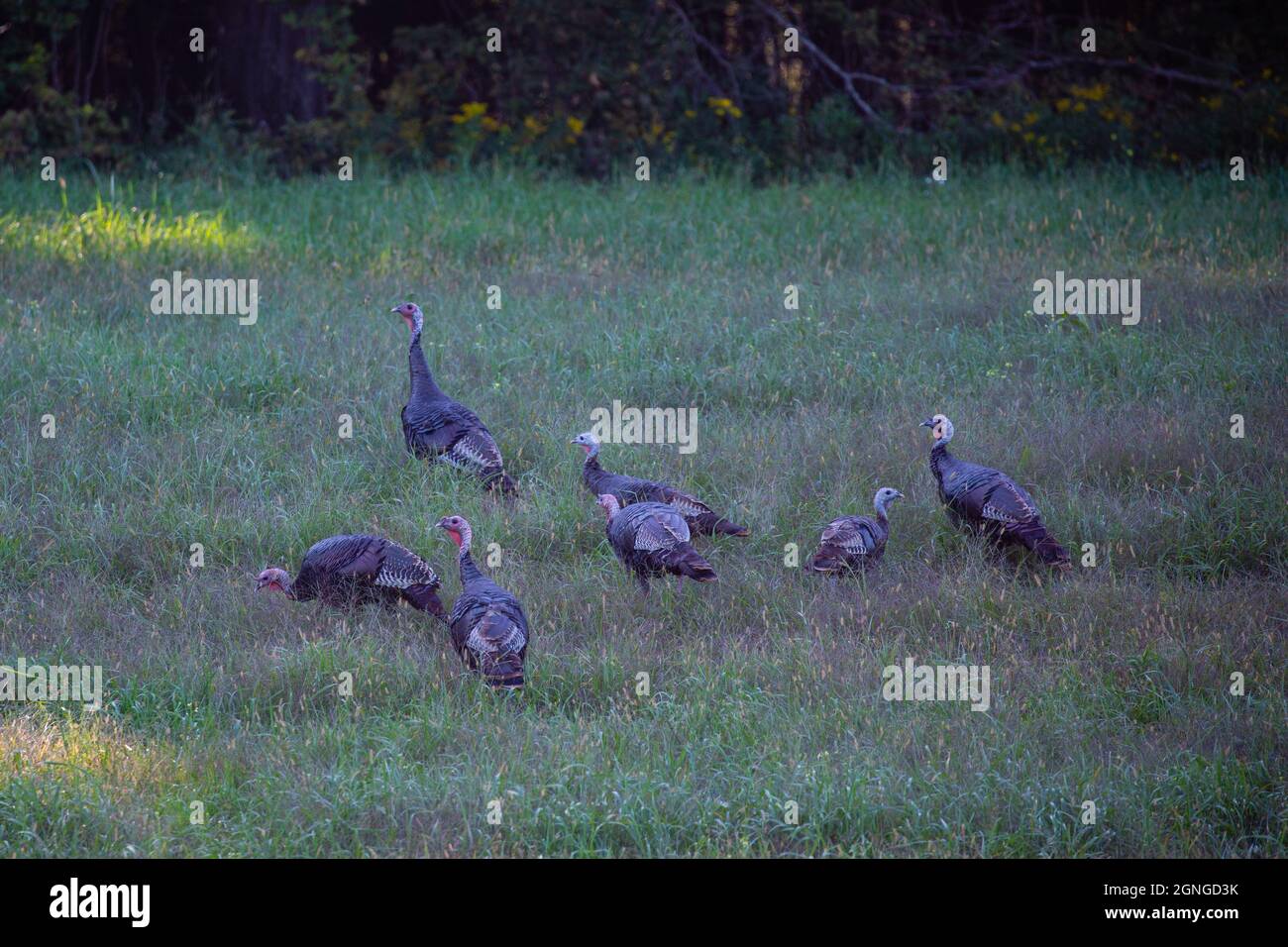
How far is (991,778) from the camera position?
5129 mm

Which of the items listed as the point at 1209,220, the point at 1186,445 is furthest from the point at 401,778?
the point at 1209,220

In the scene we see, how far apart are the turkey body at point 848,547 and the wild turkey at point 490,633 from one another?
64.7 inches

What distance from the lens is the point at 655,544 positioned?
6.71 meters

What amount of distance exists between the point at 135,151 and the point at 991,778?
517 inches

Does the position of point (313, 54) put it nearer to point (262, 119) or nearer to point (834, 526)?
point (262, 119)

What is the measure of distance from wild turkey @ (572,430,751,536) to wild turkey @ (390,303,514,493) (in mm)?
585

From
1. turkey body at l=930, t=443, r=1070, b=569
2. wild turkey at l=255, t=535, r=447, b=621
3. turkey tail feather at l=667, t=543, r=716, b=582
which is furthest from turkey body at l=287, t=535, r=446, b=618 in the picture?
turkey body at l=930, t=443, r=1070, b=569

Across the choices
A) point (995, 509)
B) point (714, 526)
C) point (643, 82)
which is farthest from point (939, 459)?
point (643, 82)

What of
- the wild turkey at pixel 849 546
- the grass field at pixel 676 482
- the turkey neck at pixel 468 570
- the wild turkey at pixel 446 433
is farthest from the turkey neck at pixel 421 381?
the wild turkey at pixel 849 546

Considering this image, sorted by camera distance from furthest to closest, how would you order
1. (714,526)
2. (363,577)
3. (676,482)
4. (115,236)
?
(115,236) → (676,482) → (714,526) → (363,577)

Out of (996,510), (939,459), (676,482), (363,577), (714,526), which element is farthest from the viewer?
(676,482)

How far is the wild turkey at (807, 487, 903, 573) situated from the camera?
691 centimetres

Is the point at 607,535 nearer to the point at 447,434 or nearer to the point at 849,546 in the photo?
the point at 849,546

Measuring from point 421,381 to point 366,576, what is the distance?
7.09 ft
